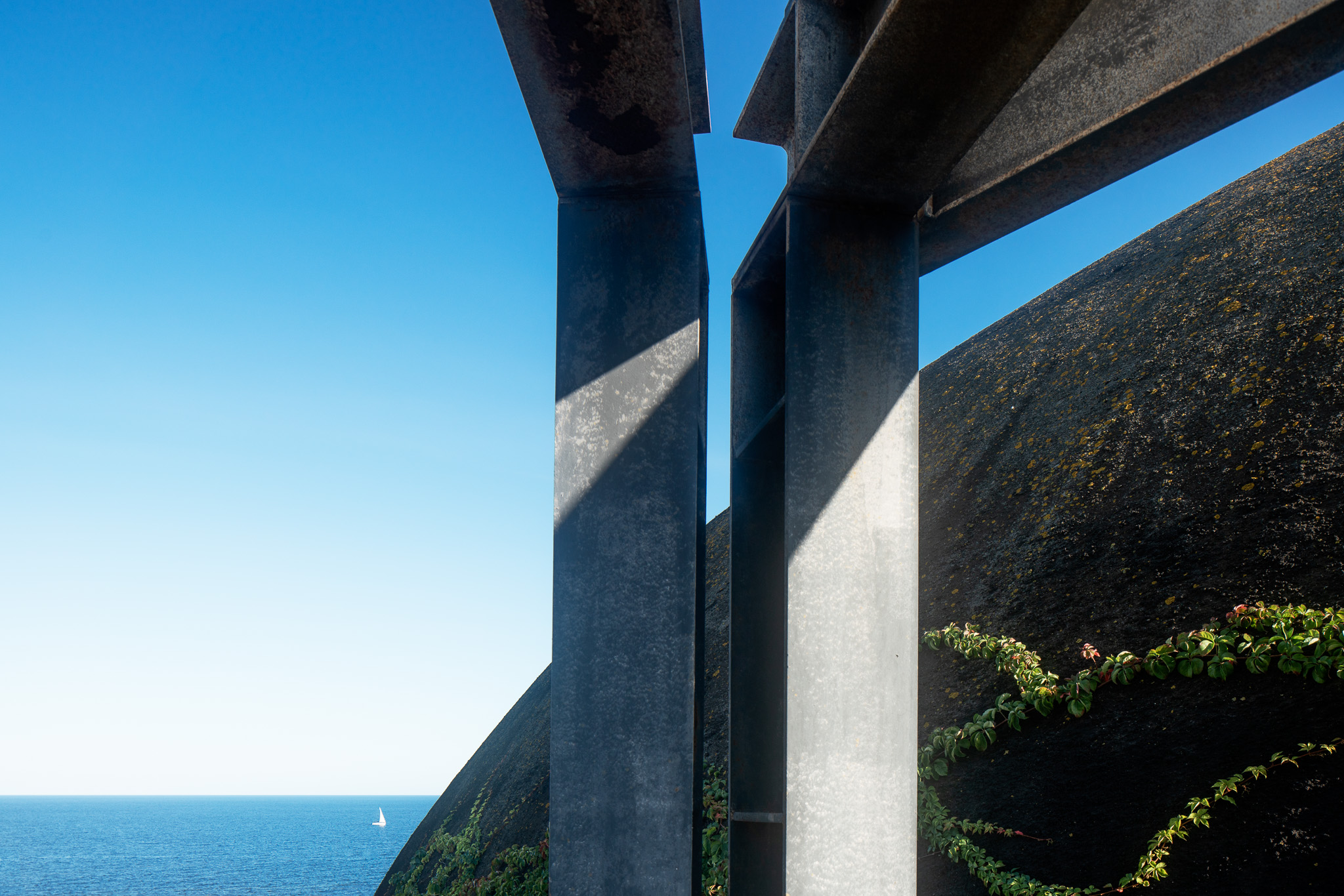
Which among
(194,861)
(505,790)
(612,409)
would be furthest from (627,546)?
(194,861)

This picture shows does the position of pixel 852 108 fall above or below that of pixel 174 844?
above

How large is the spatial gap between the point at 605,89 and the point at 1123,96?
2.36 m

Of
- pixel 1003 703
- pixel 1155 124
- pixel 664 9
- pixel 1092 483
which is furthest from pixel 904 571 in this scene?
pixel 1092 483

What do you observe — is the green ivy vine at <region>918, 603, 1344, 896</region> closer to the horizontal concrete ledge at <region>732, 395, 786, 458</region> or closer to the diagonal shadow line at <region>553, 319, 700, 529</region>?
the horizontal concrete ledge at <region>732, 395, 786, 458</region>

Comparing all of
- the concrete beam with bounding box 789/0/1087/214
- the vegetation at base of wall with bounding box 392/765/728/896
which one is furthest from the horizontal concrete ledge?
the vegetation at base of wall with bounding box 392/765/728/896

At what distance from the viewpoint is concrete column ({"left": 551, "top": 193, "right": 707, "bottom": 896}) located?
10.7 feet

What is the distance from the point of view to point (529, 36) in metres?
3.06

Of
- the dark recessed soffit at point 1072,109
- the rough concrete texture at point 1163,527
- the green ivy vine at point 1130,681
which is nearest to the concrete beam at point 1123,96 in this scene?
the dark recessed soffit at point 1072,109

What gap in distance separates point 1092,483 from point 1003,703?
8.93ft

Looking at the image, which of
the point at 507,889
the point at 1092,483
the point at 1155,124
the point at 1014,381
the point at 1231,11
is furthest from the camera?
the point at 1014,381

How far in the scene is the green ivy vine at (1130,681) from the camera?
436 cm

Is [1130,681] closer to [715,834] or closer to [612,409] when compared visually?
[715,834]

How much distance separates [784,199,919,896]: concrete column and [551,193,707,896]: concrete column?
0.47 m

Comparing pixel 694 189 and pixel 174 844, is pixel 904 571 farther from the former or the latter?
pixel 174 844
